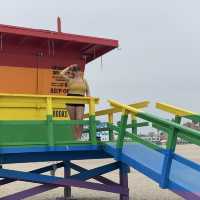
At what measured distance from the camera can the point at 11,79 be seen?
917 cm

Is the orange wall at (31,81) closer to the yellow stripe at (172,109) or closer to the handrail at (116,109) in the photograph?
the handrail at (116,109)

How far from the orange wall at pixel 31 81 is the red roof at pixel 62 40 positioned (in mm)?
531

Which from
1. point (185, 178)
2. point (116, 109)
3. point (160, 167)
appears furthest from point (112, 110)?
point (185, 178)

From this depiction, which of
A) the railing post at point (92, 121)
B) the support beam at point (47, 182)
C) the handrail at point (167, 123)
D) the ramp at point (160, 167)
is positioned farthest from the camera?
the support beam at point (47, 182)

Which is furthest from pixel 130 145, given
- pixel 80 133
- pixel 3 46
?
pixel 3 46

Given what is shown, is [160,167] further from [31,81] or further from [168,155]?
[31,81]

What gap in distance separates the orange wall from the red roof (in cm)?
53

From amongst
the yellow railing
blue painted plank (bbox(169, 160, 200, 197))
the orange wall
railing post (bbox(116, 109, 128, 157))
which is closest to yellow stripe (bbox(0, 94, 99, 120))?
the orange wall

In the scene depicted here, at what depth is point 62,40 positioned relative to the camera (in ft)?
31.0

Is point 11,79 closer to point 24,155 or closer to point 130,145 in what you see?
point 24,155

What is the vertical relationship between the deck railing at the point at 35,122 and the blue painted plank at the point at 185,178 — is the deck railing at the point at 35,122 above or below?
above

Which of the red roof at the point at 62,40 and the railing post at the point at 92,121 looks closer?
the railing post at the point at 92,121

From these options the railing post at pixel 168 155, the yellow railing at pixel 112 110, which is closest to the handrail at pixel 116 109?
the yellow railing at pixel 112 110

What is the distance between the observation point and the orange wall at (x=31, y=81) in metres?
9.12
